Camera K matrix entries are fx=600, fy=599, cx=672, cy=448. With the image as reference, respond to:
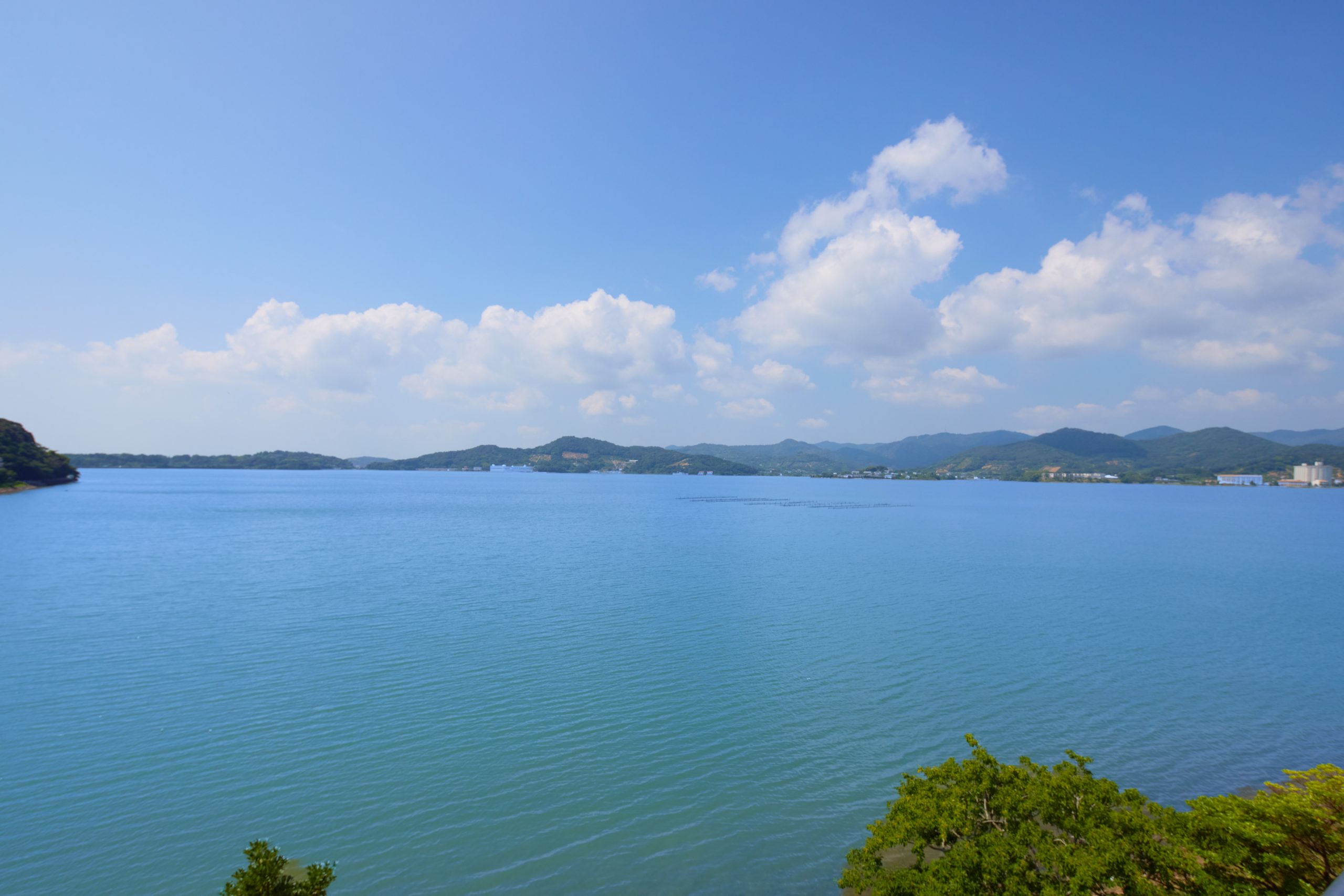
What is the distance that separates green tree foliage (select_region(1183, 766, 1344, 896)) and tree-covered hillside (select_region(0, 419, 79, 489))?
440 feet

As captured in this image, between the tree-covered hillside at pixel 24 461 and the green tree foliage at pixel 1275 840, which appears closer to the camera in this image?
the green tree foliage at pixel 1275 840

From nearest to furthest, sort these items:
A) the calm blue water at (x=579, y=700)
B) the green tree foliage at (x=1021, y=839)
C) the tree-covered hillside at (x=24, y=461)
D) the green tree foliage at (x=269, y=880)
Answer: the green tree foliage at (x=269, y=880) < the green tree foliage at (x=1021, y=839) < the calm blue water at (x=579, y=700) < the tree-covered hillside at (x=24, y=461)

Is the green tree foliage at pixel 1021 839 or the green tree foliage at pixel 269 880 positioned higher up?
the green tree foliage at pixel 269 880

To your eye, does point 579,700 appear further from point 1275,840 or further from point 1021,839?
point 1275,840

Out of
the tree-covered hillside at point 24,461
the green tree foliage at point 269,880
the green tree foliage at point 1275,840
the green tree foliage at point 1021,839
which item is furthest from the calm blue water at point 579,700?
the tree-covered hillside at point 24,461

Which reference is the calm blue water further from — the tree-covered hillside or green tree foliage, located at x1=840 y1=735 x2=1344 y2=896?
the tree-covered hillside

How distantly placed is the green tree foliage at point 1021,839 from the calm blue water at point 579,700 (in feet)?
9.16

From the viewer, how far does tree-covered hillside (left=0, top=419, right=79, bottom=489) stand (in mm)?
92688

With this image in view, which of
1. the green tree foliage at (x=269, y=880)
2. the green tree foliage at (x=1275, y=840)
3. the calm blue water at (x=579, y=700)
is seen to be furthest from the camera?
the calm blue water at (x=579, y=700)

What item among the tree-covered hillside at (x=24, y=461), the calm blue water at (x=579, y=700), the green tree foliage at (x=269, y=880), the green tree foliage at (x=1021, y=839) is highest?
the tree-covered hillside at (x=24, y=461)

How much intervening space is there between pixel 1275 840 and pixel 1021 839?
3.04 meters

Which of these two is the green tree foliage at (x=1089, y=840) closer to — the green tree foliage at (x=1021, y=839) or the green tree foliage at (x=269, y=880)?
the green tree foliage at (x=1021, y=839)

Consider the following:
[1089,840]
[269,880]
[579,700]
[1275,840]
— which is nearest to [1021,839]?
[1089,840]

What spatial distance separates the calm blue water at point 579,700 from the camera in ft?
35.5
